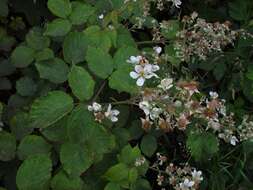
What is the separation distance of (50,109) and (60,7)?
39 cm

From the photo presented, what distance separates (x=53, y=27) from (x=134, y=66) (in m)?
0.30

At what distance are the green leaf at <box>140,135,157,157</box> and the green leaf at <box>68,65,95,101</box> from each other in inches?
14.5

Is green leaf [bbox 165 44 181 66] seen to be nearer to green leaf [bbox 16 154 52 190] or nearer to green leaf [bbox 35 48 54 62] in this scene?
green leaf [bbox 35 48 54 62]

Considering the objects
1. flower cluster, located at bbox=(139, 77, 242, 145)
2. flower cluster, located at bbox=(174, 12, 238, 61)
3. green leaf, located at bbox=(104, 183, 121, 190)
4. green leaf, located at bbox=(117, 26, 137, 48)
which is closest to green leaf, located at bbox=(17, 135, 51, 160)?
green leaf, located at bbox=(104, 183, 121, 190)

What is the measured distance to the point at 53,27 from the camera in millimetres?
1583

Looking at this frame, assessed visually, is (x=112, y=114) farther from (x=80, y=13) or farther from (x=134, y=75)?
(x=80, y=13)

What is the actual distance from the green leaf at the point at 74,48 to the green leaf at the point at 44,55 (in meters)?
0.06

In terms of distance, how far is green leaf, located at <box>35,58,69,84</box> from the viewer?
152cm

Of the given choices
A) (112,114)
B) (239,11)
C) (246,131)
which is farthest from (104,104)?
(239,11)

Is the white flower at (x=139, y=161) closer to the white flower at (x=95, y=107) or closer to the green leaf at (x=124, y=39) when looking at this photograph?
the white flower at (x=95, y=107)

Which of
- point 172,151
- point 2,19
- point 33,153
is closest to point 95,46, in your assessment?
point 33,153

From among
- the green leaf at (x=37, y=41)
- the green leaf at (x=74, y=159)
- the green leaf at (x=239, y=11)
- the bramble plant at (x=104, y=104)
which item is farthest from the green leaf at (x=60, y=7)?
the green leaf at (x=239, y=11)

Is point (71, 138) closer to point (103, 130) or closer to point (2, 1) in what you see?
point (103, 130)

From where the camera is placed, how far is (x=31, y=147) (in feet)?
4.88
